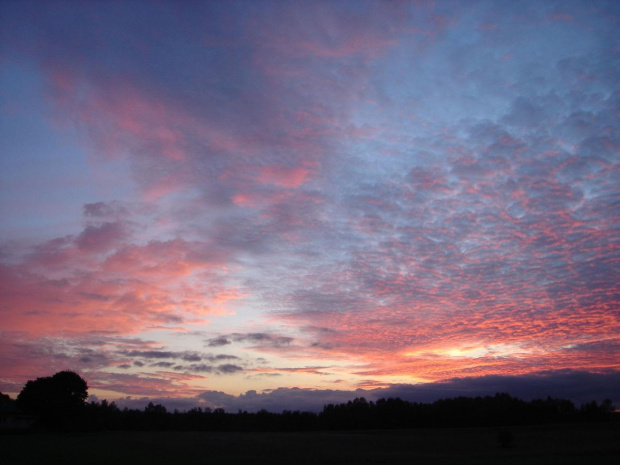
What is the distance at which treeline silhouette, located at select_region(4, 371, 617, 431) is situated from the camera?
9325cm

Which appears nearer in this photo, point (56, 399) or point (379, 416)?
point (56, 399)

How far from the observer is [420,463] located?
38.4m

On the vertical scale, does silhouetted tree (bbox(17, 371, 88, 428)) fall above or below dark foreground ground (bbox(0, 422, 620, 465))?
above

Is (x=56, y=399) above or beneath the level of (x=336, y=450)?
above

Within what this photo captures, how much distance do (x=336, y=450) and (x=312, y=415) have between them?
287 feet

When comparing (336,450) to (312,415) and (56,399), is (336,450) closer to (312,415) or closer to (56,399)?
(56,399)

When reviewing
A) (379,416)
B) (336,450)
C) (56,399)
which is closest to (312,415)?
(379,416)

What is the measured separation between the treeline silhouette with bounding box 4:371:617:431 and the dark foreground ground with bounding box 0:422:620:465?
1939 cm

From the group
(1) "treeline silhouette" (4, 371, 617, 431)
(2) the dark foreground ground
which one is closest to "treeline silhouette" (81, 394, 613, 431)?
(1) "treeline silhouette" (4, 371, 617, 431)

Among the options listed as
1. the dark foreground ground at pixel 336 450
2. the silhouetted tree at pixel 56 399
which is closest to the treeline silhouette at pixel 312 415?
the silhouetted tree at pixel 56 399

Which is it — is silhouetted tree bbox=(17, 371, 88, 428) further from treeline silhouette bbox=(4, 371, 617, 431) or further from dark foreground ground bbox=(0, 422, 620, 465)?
→ dark foreground ground bbox=(0, 422, 620, 465)

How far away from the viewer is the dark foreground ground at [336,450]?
1524 inches

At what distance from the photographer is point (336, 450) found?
55156mm

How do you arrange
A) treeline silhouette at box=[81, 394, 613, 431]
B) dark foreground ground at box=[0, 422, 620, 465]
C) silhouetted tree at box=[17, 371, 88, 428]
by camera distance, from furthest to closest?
treeline silhouette at box=[81, 394, 613, 431] < silhouetted tree at box=[17, 371, 88, 428] < dark foreground ground at box=[0, 422, 620, 465]
